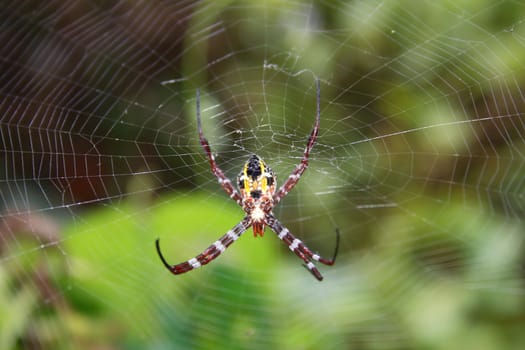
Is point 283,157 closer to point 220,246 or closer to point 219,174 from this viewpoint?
point 219,174

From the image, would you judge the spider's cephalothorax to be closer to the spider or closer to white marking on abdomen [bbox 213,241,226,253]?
the spider

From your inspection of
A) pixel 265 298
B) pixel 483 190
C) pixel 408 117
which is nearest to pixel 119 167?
pixel 265 298

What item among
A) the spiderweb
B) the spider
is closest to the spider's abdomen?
the spider

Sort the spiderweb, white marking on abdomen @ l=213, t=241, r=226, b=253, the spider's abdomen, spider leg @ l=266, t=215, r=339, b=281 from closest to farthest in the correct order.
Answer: the spiderweb
the spider's abdomen
white marking on abdomen @ l=213, t=241, r=226, b=253
spider leg @ l=266, t=215, r=339, b=281

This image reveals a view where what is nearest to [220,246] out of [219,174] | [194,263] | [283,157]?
[194,263]


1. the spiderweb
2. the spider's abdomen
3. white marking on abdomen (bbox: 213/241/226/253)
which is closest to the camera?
the spiderweb

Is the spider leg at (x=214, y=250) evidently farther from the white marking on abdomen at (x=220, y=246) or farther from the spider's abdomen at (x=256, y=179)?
the spider's abdomen at (x=256, y=179)
